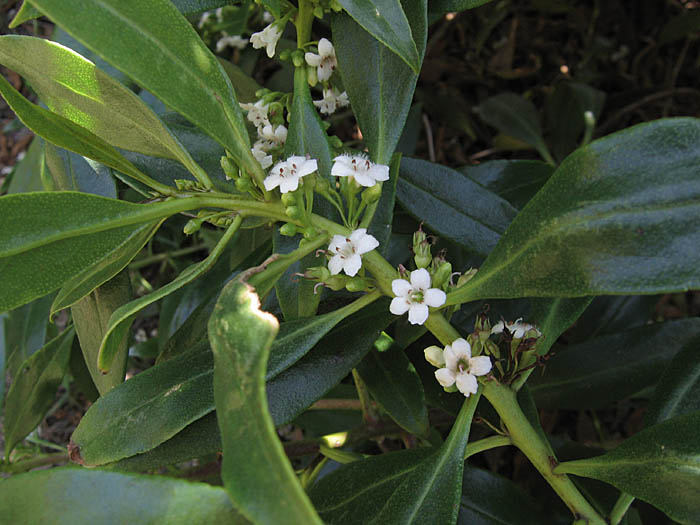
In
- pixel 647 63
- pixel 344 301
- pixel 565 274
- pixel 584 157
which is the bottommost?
pixel 647 63

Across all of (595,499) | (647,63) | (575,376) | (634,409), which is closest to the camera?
(595,499)

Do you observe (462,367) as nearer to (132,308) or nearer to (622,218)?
(622,218)

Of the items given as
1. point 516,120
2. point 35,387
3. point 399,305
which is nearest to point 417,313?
point 399,305

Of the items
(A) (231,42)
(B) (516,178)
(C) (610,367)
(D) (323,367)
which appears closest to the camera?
(D) (323,367)

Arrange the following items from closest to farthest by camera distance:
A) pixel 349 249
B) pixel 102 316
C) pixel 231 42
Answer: pixel 349 249 < pixel 102 316 < pixel 231 42

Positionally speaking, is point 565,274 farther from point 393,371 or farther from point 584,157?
point 393,371

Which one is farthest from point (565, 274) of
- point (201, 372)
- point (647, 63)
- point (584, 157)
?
point (647, 63)

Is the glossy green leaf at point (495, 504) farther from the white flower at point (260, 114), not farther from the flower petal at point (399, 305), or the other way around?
the white flower at point (260, 114)
